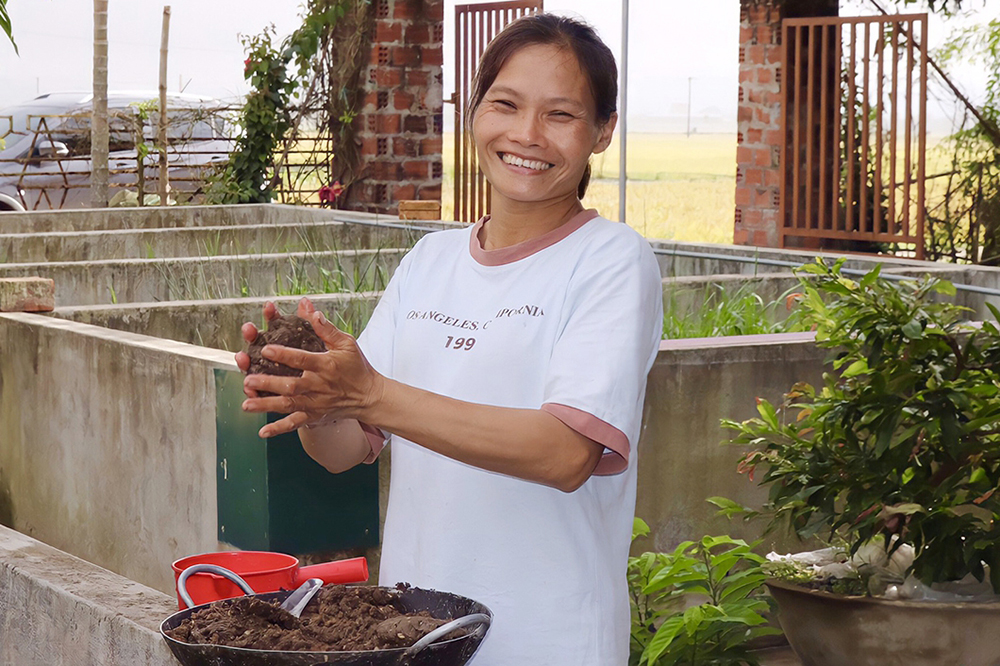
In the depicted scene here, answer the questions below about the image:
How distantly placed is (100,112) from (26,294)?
8.72 metres

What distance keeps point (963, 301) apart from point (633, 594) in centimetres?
293

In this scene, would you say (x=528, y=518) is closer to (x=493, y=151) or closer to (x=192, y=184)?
(x=493, y=151)

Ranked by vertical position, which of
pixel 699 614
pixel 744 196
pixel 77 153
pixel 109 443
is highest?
pixel 77 153

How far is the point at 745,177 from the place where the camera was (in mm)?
10148

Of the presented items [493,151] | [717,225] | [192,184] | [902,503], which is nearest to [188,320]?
[902,503]

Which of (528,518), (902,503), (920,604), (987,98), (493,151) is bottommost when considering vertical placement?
(920,604)

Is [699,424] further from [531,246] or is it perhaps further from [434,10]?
[434,10]

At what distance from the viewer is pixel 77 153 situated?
16359 millimetres

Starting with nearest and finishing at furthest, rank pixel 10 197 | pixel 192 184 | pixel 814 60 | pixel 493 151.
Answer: pixel 493 151, pixel 814 60, pixel 10 197, pixel 192 184

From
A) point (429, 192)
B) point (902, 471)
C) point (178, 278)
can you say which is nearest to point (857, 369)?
point (902, 471)

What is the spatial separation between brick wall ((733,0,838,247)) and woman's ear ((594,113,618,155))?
8.13 meters

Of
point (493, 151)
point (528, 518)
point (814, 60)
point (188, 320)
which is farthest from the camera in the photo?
point (814, 60)

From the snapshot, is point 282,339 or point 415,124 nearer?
point 282,339

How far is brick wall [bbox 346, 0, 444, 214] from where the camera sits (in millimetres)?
10953
